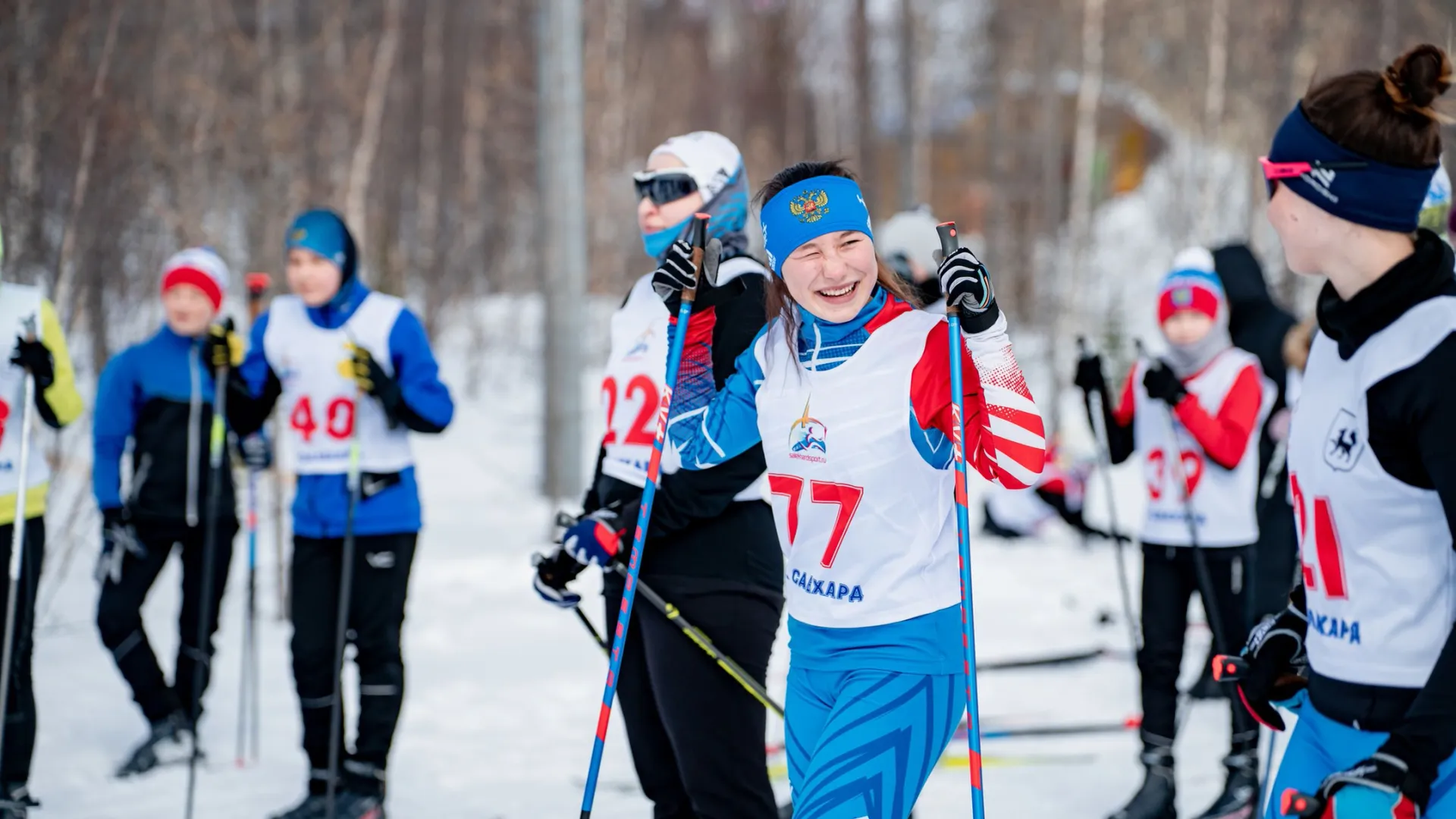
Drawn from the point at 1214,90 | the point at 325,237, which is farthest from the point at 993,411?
the point at 1214,90

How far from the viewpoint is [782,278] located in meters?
2.78

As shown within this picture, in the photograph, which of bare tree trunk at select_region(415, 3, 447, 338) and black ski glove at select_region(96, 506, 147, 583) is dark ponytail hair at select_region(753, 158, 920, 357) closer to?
black ski glove at select_region(96, 506, 147, 583)

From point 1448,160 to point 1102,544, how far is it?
14.2 ft

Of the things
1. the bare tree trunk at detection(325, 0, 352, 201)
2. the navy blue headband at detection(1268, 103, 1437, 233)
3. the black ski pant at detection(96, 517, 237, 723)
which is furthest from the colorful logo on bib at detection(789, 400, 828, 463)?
the bare tree trunk at detection(325, 0, 352, 201)

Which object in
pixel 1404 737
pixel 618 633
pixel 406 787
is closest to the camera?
pixel 1404 737

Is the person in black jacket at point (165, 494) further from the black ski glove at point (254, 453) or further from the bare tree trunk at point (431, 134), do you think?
the bare tree trunk at point (431, 134)

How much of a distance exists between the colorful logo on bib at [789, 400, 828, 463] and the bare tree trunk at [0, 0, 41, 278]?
17.5ft

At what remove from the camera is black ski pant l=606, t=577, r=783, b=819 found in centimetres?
309

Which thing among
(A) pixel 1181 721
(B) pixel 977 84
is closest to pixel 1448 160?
(A) pixel 1181 721

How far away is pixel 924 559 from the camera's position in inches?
100

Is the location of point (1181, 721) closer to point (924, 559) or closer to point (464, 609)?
point (924, 559)

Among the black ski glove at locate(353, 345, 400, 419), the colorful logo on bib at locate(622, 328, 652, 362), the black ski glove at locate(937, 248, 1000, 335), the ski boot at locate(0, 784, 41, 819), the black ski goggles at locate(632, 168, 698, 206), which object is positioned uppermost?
the black ski goggles at locate(632, 168, 698, 206)

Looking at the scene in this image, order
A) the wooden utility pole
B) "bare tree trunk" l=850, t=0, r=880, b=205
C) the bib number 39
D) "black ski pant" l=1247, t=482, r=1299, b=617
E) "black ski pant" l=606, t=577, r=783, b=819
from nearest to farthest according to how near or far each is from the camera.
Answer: "black ski pant" l=606, t=577, r=783, b=819, the bib number 39, "black ski pant" l=1247, t=482, r=1299, b=617, the wooden utility pole, "bare tree trunk" l=850, t=0, r=880, b=205

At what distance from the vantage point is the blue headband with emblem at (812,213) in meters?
2.63
